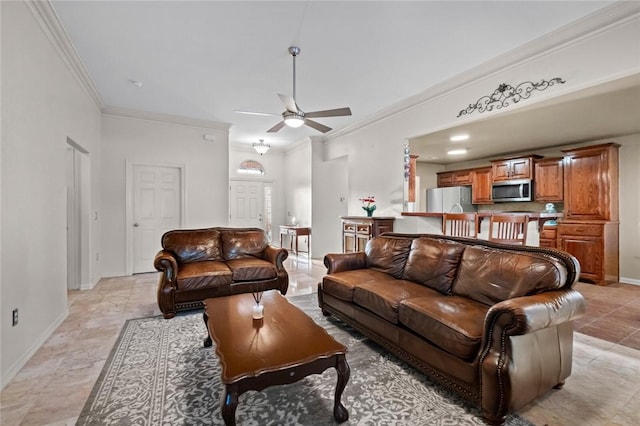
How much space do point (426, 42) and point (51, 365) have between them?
4.44 meters

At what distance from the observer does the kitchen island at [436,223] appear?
3.41 meters

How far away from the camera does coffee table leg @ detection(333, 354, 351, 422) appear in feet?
5.36

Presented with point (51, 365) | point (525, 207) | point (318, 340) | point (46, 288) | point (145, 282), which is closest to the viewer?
point (318, 340)

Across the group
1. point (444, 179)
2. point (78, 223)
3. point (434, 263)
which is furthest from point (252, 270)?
point (444, 179)

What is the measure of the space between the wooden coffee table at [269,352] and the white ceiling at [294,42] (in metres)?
2.60

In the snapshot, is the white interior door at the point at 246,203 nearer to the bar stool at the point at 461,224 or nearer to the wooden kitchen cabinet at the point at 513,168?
the bar stool at the point at 461,224

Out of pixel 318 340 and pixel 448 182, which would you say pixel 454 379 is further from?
pixel 448 182

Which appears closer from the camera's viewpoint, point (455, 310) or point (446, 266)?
point (455, 310)

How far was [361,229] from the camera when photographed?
5.19 metres

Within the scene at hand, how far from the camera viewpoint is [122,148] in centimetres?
530

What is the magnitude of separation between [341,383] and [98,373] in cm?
183

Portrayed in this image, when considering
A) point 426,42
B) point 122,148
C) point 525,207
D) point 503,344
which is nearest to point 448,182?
point 525,207

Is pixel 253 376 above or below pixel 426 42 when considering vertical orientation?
below

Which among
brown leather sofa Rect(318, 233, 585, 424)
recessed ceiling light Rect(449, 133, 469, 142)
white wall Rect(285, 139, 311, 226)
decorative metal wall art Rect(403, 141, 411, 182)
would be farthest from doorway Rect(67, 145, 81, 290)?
recessed ceiling light Rect(449, 133, 469, 142)
